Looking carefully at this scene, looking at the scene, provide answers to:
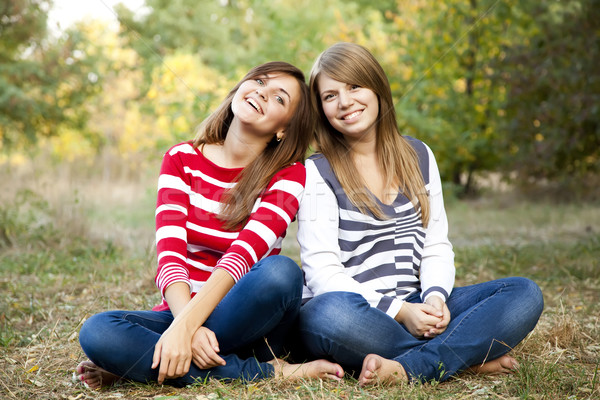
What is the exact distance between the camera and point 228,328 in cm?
187

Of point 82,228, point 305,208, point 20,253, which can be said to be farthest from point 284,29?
point 305,208

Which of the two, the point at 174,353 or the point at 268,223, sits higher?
the point at 268,223

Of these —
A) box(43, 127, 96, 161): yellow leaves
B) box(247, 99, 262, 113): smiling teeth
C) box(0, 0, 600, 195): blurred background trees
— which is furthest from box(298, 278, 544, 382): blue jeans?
box(43, 127, 96, 161): yellow leaves

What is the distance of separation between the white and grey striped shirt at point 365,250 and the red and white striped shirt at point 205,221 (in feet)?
0.31

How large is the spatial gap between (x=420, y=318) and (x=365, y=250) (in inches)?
13.7

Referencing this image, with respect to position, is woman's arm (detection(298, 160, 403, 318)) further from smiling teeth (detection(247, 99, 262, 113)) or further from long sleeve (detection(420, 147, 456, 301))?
smiling teeth (detection(247, 99, 262, 113))

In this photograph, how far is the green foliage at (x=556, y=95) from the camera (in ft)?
17.9

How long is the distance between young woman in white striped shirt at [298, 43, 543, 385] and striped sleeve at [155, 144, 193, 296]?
456 mm

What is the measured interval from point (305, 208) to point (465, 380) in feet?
2.77

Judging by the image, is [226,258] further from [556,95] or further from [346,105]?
[556,95]

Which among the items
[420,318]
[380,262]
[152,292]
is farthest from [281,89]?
[152,292]

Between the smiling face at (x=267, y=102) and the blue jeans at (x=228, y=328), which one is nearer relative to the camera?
the blue jeans at (x=228, y=328)

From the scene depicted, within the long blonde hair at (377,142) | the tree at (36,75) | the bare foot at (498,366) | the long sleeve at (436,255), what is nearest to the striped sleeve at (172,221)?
the long blonde hair at (377,142)

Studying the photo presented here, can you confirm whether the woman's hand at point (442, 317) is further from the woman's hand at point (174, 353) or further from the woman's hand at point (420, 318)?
the woman's hand at point (174, 353)
